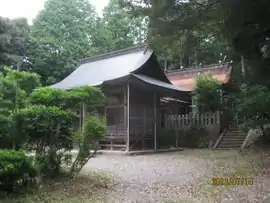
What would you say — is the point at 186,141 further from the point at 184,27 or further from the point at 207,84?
the point at 184,27

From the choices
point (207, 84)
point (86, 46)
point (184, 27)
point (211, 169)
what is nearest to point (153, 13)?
point (184, 27)

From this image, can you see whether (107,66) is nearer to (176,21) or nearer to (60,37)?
(60,37)

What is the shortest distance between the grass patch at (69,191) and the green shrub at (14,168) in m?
0.29

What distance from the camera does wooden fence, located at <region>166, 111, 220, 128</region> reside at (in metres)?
18.4

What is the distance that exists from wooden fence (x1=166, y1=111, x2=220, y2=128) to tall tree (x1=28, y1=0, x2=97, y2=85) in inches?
518

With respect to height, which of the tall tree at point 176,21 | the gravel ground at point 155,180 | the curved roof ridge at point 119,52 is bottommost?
the gravel ground at point 155,180

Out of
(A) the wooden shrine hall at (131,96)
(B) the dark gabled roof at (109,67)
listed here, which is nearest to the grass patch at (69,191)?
(A) the wooden shrine hall at (131,96)

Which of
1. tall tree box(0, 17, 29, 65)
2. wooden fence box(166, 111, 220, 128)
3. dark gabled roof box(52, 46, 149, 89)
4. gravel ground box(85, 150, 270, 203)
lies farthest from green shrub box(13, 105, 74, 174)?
tall tree box(0, 17, 29, 65)

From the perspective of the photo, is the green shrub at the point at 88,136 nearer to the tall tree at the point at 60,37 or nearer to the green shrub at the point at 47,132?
the green shrub at the point at 47,132

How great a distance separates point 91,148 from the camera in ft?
25.6

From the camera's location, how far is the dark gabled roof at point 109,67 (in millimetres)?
17897

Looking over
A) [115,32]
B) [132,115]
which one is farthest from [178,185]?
→ [115,32]

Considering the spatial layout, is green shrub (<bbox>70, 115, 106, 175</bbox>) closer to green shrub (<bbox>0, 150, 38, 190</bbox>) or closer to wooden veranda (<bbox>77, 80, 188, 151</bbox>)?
green shrub (<bbox>0, 150, 38, 190</bbox>)

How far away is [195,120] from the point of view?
19.0 m
